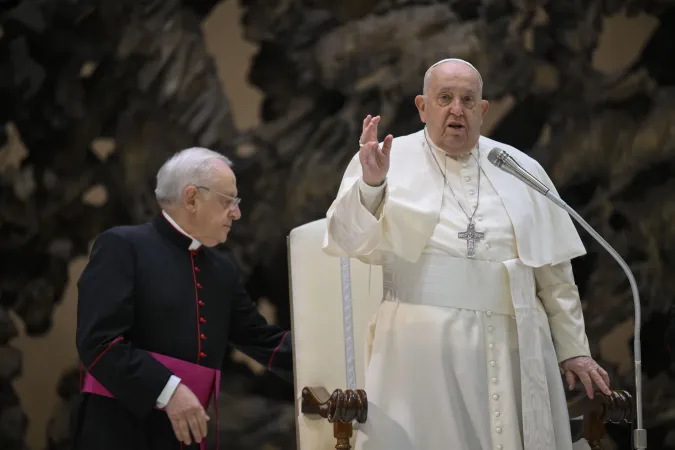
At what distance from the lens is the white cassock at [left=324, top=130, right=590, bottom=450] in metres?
2.97

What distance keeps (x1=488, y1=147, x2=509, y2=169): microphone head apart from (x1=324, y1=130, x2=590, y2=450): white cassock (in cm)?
42

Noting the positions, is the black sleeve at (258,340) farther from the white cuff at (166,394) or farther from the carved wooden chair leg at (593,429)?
the carved wooden chair leg at (593,429)

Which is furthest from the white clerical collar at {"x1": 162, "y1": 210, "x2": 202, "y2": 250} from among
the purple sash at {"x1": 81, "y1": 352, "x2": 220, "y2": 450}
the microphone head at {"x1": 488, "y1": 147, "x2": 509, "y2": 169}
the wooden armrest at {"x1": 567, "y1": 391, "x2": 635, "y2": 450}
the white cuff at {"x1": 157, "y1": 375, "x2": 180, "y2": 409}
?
the wooden armrest at {"x1": 567, "y1": 391, "x2": 635, "y2": 450}

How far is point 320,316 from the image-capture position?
3.59m

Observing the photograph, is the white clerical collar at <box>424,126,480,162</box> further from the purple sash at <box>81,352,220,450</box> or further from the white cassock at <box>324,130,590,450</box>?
the purple sash at <box>81,352,220,450</box>

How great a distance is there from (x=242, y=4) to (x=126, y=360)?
266 cm

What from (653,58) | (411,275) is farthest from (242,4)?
(411,275)

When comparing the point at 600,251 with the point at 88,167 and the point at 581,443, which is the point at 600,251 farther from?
the point at 88,167

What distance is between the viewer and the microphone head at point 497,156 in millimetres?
2592

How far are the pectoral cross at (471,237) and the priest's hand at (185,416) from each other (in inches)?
→ 39.7

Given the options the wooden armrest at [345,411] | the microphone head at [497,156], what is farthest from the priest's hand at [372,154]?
the wooden armrest at [345,411]

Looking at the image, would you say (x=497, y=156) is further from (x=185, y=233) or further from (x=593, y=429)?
(x=185, y=233)

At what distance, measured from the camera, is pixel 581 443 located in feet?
10.9

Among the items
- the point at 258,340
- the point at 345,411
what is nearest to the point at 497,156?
the point at 345,411
